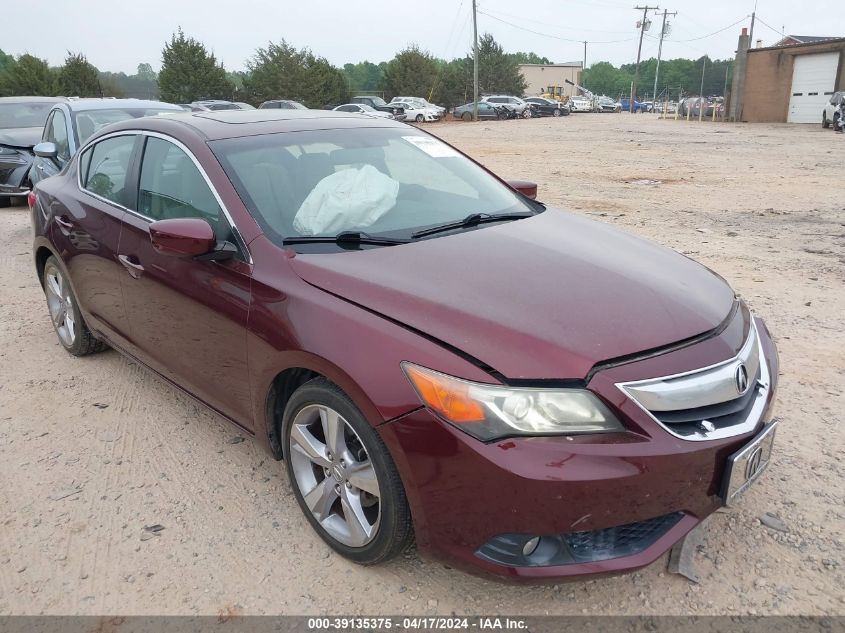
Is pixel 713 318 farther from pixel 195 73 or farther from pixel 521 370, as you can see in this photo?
pixel 195 73

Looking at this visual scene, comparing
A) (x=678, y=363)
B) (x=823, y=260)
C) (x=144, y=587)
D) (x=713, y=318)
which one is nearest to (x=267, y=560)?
(x=144, y=587)

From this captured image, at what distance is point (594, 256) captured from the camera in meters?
2.69

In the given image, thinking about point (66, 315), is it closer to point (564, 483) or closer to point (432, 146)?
point (432, 146)

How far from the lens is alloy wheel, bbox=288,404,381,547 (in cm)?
231

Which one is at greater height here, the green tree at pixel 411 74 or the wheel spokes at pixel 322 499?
the green tree at pixel 411 74

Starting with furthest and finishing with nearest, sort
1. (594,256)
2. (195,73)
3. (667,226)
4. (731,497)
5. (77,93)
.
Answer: (195,73) < (77,93) < (667,226) < (594,256) < (731,497)

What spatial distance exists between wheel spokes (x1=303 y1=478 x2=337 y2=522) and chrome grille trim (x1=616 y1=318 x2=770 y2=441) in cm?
117

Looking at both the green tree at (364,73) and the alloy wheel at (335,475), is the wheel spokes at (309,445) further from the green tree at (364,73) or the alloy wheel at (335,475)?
the green tree at (364,73)

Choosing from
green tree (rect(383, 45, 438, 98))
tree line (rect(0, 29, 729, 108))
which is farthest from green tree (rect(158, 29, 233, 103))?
green tree (rect(383, 45, 438, 98))


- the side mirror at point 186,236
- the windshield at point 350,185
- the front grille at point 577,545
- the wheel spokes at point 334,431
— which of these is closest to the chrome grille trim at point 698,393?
the front grille at point 577,545

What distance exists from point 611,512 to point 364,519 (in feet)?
2.96

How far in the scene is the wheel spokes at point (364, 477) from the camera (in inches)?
87.5

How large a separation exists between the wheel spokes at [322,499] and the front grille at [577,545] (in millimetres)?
707

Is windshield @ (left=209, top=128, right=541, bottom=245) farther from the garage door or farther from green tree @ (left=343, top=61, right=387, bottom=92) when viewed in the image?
green tree @ (left=343, top=61, right=387, bottom=92)
